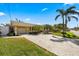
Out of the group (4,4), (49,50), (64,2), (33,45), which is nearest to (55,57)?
(49,50)

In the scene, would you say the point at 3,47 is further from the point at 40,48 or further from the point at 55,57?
the point at 55,57

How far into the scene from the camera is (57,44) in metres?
8.96

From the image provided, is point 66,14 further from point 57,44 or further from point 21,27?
point 21,27

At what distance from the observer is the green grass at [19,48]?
28.6 feet

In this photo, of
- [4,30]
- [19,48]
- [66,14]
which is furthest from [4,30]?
[66,14]

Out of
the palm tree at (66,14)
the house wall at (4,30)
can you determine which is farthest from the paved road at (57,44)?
the house wall at (4,30)

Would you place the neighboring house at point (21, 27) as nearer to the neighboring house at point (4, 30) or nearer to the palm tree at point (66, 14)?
the neighboring house at point (4, 30)

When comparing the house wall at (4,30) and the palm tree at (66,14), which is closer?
the palm tree at (66,14)

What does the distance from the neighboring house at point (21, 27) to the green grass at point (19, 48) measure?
0.93 feet

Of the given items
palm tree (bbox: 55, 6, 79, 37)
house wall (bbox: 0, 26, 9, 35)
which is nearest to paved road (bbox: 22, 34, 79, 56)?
palm tree (bbox: 55, 6, 79, 37)

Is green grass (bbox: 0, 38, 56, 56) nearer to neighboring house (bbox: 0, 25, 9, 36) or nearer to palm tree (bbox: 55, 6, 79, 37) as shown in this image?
neighboring house (bbox: 0, 25, 9, 36)

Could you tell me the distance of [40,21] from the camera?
351 inches

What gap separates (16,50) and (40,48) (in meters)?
0.83

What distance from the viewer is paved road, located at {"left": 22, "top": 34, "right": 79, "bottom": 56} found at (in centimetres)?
A: 874
